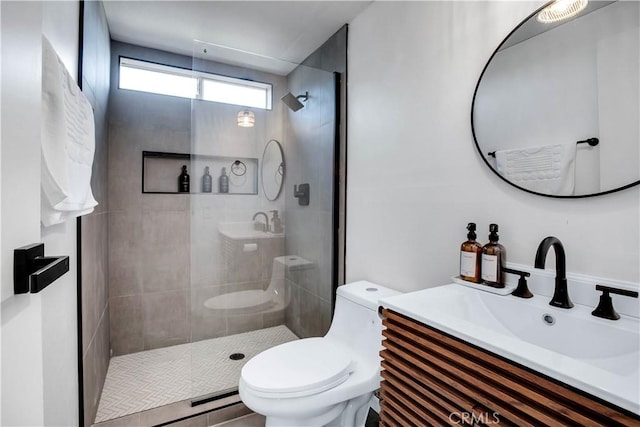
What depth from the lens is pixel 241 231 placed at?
2.11 m

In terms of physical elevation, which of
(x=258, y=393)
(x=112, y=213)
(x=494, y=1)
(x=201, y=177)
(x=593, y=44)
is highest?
(x=494, y=1)

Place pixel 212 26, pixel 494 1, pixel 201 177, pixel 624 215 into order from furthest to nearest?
pixel 212 26
pixel 201 177
pixel 494 1
pixel 624 215

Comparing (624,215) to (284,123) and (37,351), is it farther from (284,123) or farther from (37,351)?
(284,123)

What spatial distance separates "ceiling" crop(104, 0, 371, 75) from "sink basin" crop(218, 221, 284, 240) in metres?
1.01

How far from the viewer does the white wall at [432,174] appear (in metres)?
1.05

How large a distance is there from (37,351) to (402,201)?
1496mm

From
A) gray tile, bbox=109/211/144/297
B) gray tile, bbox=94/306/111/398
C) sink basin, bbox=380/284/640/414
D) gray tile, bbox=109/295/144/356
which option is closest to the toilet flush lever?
sink basin, bbox=380/284/640/414

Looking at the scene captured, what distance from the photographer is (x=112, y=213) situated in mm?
2398

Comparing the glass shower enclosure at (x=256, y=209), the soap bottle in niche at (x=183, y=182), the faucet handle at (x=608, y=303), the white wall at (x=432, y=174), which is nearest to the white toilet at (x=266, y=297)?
the glass shower enclosure at (x=256, y=209)

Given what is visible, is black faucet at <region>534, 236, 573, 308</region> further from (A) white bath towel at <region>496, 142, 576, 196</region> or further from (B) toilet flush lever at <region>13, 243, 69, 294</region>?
(B) toilet flush lever at <region>13, 243, 69, 294</region>

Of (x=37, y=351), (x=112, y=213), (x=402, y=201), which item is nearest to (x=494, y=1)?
(x=402, y=201)

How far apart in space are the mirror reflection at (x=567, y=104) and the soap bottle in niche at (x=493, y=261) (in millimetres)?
215

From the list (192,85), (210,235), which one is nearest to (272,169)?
(210,235)

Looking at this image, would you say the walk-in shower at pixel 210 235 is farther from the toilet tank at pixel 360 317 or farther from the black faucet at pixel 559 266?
the black faucet at pixel 559 266
